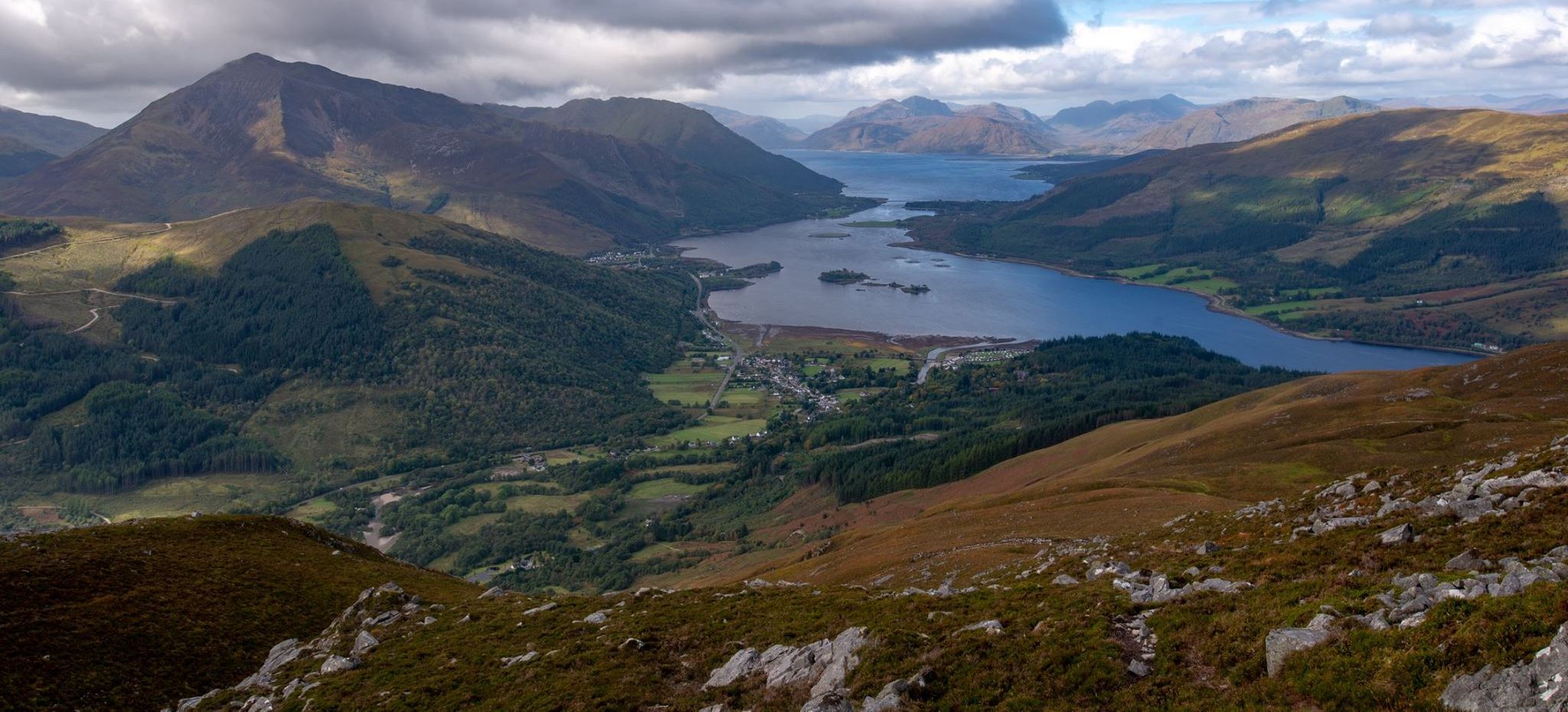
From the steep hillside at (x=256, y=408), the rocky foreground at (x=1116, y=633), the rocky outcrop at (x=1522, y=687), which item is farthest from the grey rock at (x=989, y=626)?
the steep hillside at (x=256, y=408)

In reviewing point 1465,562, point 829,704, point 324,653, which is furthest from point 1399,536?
point 324,653

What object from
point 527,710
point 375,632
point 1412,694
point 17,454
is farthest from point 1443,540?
point 17,454

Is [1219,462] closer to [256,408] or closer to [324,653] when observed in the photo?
[324,653]

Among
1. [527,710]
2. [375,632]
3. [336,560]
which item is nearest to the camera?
[527,710]

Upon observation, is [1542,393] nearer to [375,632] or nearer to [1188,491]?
[1188,491]

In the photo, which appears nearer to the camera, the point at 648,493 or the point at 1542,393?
the point at 1542,393

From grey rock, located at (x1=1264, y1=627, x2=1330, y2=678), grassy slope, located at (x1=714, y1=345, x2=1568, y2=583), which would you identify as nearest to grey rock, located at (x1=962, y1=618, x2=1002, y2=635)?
grey rock, located at (x1=1264, y1=627, x2=1330, y2=678)
